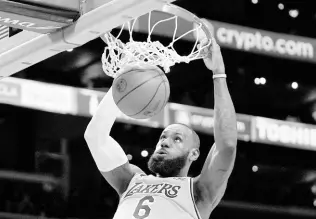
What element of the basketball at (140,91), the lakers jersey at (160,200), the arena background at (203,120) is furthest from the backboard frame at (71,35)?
the arena background at (203,120)

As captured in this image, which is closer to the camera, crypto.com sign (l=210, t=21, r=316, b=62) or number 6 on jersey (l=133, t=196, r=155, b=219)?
number 6 on jersey (l=133, t=196, r=155, b=219)

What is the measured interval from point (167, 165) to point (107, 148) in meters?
0.37

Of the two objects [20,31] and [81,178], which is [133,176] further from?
[81,178]

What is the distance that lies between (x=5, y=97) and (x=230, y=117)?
16.4 feet

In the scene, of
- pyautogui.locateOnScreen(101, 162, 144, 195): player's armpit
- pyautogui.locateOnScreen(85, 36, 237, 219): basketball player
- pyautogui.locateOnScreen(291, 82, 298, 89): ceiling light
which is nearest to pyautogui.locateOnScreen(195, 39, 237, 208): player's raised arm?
pyautogui.locateOnScreen(85, 36, 237, 219): basketball player

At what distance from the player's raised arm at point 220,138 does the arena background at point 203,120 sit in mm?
4750

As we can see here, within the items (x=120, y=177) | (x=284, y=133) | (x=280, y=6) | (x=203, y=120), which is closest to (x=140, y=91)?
(x=120, y=177)

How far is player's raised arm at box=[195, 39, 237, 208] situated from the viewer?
389 cm

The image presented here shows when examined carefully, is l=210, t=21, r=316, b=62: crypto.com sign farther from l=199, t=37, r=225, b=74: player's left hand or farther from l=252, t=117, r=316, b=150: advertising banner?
l=199, t=37, r=225, b=74: player's left hand

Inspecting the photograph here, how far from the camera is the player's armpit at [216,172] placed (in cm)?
389

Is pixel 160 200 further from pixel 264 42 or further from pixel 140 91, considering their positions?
pixel 264 42

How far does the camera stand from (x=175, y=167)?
4168 millimetres

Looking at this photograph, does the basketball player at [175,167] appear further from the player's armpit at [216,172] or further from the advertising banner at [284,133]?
the advertising banner at [284,133]

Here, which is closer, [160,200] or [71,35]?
[71,35]
